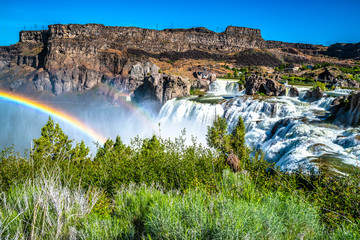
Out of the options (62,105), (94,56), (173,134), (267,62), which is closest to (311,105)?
(173,134)

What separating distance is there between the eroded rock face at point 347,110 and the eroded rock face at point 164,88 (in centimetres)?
4436

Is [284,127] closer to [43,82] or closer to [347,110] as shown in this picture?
[347,110]

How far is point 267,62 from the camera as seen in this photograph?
137875 millimetres

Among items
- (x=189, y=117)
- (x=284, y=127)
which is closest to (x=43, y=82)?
(x=189, y=117)

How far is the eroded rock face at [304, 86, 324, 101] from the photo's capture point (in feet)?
111

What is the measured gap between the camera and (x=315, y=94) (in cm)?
3469

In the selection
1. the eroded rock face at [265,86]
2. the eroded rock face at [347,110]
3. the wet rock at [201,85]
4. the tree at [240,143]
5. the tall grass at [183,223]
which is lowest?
the tree at [240,143]

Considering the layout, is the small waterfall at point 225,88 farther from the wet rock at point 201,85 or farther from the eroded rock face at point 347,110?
the eroded rock face at point 347,110

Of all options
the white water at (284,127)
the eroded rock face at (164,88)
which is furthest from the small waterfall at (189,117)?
the eroded rock face at (164,88)

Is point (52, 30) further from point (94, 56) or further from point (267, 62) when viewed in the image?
point (267, 62)

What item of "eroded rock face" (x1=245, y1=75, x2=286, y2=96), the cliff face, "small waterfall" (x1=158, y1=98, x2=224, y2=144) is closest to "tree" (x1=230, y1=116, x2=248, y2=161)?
"small waterfall" (x1=158, y1=98, x2=224, y2=144)

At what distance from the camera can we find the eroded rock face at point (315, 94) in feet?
111

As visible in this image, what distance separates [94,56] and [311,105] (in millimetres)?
102762

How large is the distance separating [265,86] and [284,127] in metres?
22.5
